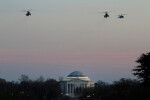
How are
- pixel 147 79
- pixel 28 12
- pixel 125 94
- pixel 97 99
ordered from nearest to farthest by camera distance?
pixel 28 12 → pixel 125 94 → pixel 147 79 → pixel 97 99

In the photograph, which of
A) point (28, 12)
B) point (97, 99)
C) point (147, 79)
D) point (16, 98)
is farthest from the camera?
point (97, 99)

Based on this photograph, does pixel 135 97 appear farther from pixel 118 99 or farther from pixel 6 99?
pixel 6 99

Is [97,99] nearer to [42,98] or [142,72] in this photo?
[42,98]

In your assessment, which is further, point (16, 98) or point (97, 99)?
point (97, 99)

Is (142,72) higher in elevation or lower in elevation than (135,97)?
higher

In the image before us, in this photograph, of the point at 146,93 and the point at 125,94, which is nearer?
the point at 146,93

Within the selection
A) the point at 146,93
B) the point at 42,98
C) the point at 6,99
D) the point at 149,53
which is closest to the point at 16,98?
the point at 6,99

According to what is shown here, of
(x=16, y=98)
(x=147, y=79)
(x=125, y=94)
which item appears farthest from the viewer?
(x=16, y=98)

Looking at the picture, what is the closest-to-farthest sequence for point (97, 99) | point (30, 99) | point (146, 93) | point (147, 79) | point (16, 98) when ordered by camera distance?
1. point (146, 93)
2. point (147, 79)
3. point (16, 98)
4. point (30, 99)
5. point (97, 99)

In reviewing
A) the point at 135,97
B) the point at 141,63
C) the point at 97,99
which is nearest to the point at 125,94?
the point at 135,97

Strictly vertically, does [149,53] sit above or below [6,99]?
above
